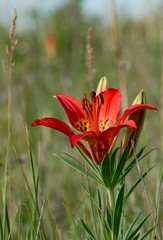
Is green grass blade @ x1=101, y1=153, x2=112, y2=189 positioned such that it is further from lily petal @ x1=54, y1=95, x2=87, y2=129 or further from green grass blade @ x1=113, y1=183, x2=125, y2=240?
lily petal @ x1=54, y1=95, x2=87, y2=129

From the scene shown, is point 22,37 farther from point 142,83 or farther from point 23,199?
point 23,199

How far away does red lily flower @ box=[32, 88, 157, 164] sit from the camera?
26.8 inches

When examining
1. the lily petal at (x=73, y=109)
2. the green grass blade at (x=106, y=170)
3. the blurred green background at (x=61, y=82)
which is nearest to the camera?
the green grass blade at (x=106, y=170)

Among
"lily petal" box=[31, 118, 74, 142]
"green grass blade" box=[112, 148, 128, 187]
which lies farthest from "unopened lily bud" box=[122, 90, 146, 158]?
"lily petal" box=[31, 118, 74, 142]

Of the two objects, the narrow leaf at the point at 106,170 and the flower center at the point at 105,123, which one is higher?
the flower center at the point at 105,123

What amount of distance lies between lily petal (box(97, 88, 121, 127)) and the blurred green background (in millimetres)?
189

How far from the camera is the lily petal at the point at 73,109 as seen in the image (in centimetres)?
77

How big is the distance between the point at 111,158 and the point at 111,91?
0.54 ft

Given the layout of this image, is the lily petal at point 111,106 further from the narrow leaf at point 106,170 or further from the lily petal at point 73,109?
the narrow leaf at point 106,170

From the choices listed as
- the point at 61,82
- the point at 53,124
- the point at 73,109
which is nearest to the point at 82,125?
the point at 73,109

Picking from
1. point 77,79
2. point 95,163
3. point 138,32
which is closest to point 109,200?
point 95,163

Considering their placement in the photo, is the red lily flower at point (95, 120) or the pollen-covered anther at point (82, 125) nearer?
the red lily flower at point (95, 120)

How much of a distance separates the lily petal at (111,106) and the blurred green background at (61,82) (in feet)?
0.62

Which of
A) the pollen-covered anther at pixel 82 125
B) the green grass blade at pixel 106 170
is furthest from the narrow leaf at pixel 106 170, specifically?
the pollen-covered anther at pixel 82 125
